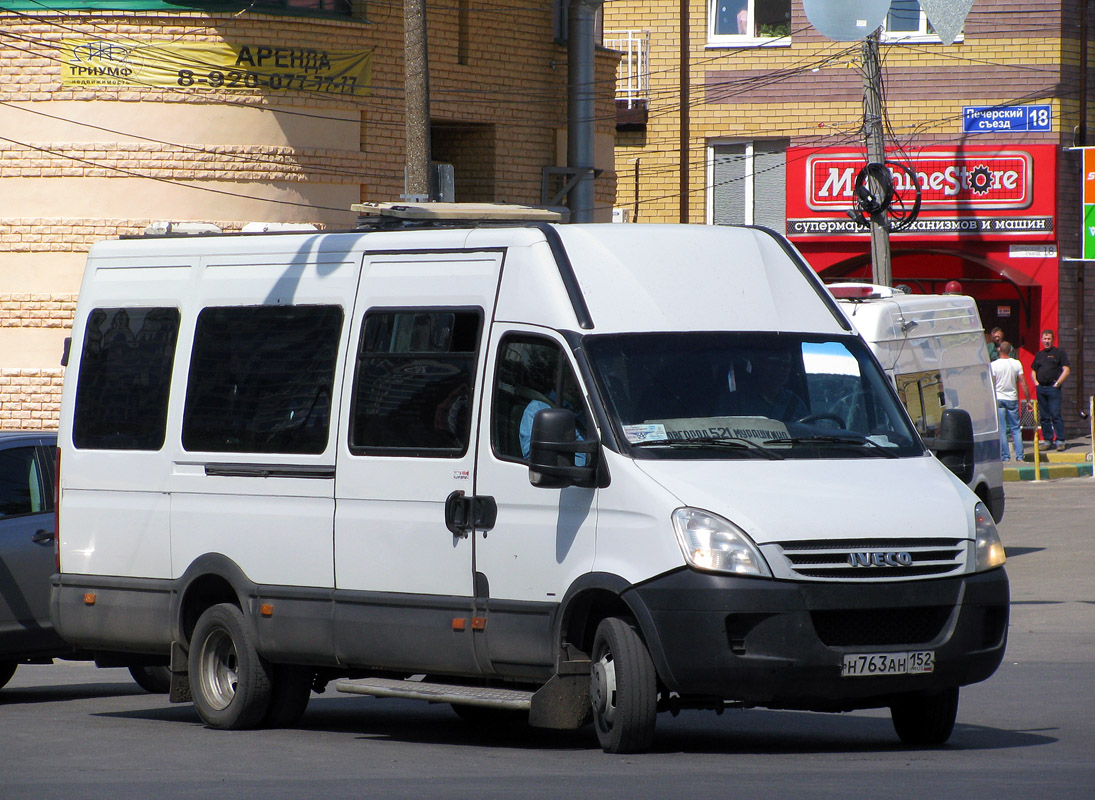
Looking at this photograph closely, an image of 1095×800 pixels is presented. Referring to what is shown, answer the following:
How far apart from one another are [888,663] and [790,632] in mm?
487

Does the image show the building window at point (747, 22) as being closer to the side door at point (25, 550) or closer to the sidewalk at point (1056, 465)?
the sidewalk at point (1056, 465)

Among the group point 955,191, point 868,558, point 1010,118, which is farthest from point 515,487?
point 1010,118

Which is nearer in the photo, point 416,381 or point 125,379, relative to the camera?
point 416,381

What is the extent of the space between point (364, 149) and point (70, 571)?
46.1ft

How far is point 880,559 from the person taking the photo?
7.99 m

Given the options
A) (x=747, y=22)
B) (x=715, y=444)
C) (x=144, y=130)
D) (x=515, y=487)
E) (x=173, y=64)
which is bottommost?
(x=515, y=487)

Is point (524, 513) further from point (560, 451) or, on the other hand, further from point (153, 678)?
point (153, 678)

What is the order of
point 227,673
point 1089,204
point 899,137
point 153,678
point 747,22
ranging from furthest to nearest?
point 747,22, point 899,137, point 1089,204, point 153,678, point 227,673

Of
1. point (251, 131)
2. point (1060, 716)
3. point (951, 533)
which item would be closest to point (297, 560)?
point (951, 533)

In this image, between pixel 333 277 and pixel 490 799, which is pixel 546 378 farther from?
pixel 490 799

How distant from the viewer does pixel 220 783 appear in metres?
7.82

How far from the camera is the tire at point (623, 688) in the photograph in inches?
317

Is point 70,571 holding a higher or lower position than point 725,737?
higher

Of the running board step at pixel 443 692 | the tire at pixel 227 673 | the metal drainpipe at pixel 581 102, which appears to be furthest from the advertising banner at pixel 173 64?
the running board step at pixel 443 692
